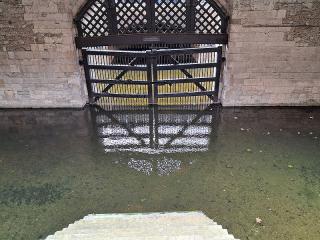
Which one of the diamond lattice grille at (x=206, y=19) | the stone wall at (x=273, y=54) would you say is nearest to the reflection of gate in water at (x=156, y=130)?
the stone wall at (x=273, y=54)

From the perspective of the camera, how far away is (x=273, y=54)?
27.6 feet

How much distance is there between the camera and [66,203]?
639 centimetres

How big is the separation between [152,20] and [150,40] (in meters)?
0.47

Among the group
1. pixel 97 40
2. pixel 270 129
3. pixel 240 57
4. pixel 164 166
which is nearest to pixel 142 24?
pixel 97 40

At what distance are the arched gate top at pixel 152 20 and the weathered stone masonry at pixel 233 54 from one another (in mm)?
296

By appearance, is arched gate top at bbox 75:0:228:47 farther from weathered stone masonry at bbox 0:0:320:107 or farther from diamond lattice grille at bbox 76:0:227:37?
weathered stone masonry at bbox 0:0:320:107

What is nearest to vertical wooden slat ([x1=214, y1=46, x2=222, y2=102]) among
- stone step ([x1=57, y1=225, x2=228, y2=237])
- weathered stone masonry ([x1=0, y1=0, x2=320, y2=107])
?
weathered stone masonry ([x1=0, y1=0, x2=320, y2=107])

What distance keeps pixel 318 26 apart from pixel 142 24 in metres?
4.09

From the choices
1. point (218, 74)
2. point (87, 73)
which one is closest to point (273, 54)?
point (218, 74)

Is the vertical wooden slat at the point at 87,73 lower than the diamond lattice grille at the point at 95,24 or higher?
lower

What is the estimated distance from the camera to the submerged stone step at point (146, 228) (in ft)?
14.8

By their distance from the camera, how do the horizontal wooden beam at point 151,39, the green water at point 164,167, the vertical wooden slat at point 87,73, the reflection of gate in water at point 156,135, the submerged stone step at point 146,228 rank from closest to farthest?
the submerged stone step at point 146,228 < the green water at point 164,167 < the reflection of gate in water at point 156,135 < the horizontal wooden beam at point 151,39 < the vertical wooden slat at point 87,73

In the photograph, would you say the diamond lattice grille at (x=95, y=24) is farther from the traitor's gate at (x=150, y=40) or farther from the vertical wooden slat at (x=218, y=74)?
the vertical wooden slat at (x=218, y=74)

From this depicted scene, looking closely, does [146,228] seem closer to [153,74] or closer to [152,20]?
[153,74]
